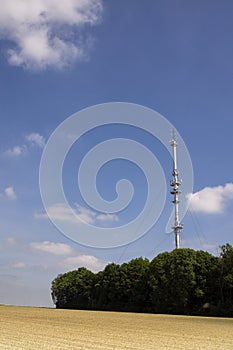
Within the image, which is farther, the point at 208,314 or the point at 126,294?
the point at 126,294

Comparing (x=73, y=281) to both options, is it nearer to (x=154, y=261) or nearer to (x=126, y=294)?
(x=126, y=294)

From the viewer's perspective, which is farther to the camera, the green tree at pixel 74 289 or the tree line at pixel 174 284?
the green tree at pixel 74 289

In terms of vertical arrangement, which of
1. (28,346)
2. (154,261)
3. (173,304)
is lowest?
(28,346)

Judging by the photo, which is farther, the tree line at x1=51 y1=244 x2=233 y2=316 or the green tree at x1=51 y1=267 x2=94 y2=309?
the green tree at x1=51 y1=267 x2=94 y2=309

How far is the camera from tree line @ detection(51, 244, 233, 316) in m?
86.6

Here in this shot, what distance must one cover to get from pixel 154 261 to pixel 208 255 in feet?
36.8

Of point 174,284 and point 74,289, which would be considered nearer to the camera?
point 174,284

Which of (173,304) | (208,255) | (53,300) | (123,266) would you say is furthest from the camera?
(53,300)

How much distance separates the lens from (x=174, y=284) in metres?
89.1

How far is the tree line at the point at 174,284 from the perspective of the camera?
86.6 metres

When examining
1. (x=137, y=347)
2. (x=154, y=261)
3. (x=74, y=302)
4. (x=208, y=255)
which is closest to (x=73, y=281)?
(x=74, y=302)

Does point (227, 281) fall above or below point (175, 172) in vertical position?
below

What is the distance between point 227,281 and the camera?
83.4 meters

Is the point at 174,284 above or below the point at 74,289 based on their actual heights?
below
